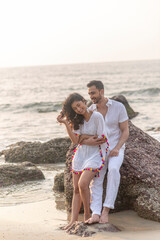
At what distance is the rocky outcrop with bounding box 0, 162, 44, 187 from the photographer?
7.75 metres

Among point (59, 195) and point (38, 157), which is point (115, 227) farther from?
point (38, 157)

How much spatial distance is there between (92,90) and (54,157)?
15.9 ft

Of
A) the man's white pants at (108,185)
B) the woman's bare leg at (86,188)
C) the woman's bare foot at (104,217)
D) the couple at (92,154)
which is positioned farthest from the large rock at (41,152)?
the woman's bare foot at (104,217)

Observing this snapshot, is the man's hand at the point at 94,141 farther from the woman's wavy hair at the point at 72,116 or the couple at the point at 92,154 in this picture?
the woman's wavy hair at the point at 72,116

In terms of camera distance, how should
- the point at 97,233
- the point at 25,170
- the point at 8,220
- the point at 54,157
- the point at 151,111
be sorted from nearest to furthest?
the point at 97,233 → the point at 8,220 → the point at 25,170 → the point at 54,157 → the point at 151,111

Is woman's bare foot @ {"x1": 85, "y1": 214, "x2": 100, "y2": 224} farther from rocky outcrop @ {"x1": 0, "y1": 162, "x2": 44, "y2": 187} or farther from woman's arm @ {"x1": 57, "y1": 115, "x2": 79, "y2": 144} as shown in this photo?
rocky outcrop @ {"x1": 0, "y1": 162, "x2": 44, "y2": 187}

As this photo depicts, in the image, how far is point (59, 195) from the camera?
6.89 m

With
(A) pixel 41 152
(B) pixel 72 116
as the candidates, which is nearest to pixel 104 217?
(B) pixel 72 116

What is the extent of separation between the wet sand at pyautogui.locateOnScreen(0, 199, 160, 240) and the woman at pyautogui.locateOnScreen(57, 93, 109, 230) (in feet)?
1.53

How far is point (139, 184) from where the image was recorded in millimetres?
5340

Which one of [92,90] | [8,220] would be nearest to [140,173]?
[92,90]

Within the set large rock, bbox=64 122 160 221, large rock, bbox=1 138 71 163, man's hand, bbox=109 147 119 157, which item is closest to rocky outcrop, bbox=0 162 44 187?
large rock, bbox=1 138 71 163

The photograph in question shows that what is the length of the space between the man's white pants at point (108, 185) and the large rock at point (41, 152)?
16.1 ft

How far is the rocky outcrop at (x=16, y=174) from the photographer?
775cm
